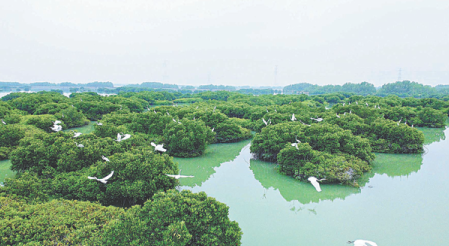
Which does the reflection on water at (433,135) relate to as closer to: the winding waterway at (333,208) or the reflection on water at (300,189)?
the winding waterway at (333,208)

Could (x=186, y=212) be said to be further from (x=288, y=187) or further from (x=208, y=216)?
(x=288, y=187)

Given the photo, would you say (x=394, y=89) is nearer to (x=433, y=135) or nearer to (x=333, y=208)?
(x=433, y=135)

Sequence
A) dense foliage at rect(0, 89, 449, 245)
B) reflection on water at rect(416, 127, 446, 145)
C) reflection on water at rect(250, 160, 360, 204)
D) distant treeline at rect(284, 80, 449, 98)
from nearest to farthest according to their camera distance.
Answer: dense foliage at rect(0, 89, 449, 245)
reflection on water at rect(250, 160, 360, 204)
reflection on water at rect(416, 127, 446, 145)
distant treeline at rect(284, 80, 449, 98)

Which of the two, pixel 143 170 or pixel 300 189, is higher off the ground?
pixel 143 170

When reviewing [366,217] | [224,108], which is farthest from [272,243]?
[224,108]

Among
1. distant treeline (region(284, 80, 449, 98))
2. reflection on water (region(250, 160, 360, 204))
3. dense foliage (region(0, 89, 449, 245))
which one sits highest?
distant treeline (region(284, 80, 449, 98))

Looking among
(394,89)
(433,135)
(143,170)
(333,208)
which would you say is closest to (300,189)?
(333,208)

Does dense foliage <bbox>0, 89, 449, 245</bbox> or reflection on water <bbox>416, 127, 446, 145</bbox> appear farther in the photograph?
reflection on water <bbox>416, 127, 446, 145</bbox>

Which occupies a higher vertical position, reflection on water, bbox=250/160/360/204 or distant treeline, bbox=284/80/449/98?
distant treeline, bbox=284/80/449/98

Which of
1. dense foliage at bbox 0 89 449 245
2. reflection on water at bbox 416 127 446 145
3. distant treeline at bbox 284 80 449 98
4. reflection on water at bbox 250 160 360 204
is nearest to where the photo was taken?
dense foliage at bbox 0 89 449 245

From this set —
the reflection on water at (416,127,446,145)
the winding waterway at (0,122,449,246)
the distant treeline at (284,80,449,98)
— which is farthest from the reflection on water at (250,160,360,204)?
the distant treeline at (284,80,449,98)

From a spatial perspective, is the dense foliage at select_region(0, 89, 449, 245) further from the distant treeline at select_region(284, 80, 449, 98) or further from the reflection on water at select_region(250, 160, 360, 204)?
the distant treeline at select_region(284, 80, 449, 98)

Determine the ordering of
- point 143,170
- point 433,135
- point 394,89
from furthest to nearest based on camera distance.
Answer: point 394,89, point 433,135, point 143,170
